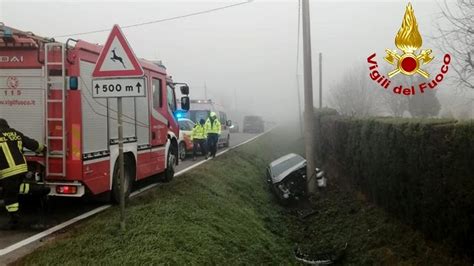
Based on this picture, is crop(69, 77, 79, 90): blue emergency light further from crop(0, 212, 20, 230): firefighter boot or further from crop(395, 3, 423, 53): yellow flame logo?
crop(395, 3, 423, 53): yellow flame logo

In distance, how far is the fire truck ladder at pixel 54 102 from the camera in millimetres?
7184

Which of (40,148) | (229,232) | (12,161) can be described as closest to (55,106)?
(40,148)

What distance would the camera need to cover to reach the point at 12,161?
6.73 m

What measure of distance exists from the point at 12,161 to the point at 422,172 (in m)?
5.96

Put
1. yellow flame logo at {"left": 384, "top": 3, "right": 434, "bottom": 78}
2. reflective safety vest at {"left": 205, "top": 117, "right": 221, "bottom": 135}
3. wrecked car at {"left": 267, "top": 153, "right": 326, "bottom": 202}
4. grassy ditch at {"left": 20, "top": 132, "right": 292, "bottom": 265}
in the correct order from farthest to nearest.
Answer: reflective safety vest at {"left": 205, "top": 117, "right": 221, "bottom": 135} → wrecked car at {"left": 267, "top": 153, "right": 326, "bottom": 202} → yellow flame logo at {"left": 384, "top": 3, "right": 434, "bottom": 78} → grassy ditch at {"left": 20, "top": 132, "right": 292, "bottom": 265}

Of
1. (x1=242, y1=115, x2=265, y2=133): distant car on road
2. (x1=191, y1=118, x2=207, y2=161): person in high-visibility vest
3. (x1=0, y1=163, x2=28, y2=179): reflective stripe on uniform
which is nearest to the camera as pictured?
(x1=0, y1=163, x2=28, y2=179): reflective stripe on uniform

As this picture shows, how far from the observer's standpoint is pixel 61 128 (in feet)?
23.7

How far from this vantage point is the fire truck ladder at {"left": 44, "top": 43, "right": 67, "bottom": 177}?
718 centimetres

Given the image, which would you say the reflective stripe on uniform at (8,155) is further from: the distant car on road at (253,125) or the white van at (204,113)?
the distant car on road at (253,125)

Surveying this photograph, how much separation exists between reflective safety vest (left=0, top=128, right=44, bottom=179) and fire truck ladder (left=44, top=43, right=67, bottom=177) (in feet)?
1.32

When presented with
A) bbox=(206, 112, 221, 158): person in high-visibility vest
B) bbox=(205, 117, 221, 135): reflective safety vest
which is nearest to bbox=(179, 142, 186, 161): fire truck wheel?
bbox=(206, 112, 221, 158): person in high-visibility vest

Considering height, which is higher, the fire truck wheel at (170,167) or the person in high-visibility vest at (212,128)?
the person in high-visibility vest at (212,128)

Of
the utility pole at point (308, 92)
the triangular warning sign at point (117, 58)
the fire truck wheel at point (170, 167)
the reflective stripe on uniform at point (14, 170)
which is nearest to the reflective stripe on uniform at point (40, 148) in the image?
the reflective stripe on uniform at point (14, 170)

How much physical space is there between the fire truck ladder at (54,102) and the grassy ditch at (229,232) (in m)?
1.12
